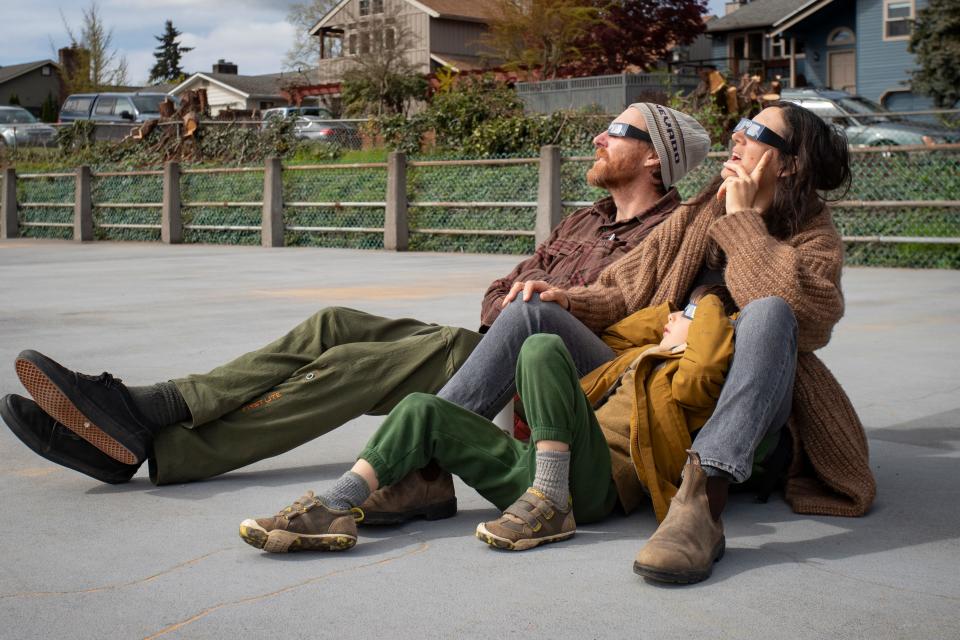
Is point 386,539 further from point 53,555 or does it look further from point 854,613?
point 854,613

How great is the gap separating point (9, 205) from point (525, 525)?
24.0m

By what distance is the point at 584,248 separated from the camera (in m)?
4.53

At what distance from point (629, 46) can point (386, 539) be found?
40.8 m

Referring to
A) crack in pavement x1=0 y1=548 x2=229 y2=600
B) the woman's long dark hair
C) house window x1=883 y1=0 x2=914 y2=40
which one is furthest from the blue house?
crack in pavement x1=0 y1=548 x2=229 y2=600

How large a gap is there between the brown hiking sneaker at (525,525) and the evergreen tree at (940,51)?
104ft

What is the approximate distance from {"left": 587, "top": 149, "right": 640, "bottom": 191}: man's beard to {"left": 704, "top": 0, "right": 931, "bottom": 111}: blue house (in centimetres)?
3276

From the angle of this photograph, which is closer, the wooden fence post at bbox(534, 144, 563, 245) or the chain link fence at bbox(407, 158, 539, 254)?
the wooden fence post at bbox(534, 144, 563, 245)

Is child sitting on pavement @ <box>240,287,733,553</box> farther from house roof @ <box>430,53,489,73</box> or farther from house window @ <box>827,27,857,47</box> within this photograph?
house roof @ <box>430,53,489,73</box>

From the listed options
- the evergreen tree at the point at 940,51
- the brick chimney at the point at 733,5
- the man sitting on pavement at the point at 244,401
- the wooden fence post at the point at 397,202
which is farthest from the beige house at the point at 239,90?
the man sitting on pavement at the point at 244,401

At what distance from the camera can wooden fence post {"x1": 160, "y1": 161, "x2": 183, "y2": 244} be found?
21.5 meters

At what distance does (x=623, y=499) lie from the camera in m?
3.64

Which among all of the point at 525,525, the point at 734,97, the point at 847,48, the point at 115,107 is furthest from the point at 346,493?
the point at 847,48

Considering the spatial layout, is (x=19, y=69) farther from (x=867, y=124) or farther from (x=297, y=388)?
(x=297, y=388)

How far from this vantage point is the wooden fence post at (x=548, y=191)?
15641mm
